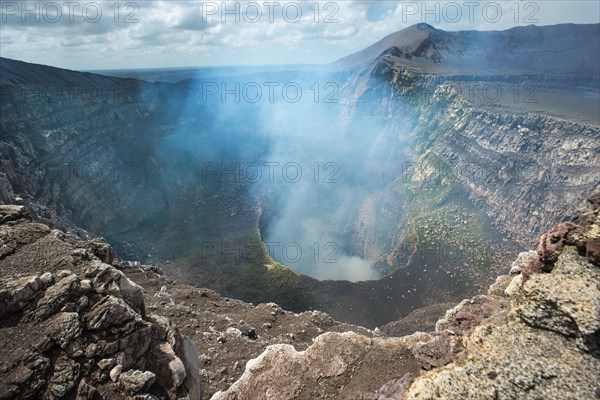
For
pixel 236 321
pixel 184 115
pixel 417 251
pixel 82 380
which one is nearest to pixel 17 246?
pixel 82 380

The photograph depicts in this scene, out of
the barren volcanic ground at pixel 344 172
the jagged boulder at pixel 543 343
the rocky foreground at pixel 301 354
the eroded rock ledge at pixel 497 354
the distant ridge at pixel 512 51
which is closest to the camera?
the jagged boulder at pixel 543 343

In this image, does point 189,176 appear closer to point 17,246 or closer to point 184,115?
point 184,115

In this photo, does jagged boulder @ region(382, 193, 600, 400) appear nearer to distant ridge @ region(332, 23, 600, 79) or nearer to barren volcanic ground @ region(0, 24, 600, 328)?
barren volcanic ground @ region(0, 24, 600, 328)

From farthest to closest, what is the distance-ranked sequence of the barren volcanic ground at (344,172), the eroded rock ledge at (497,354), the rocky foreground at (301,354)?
the barren volcanic ground at (344,172) < the rocky foreground at (301,354) < the eroded rock ledge at (497,354)

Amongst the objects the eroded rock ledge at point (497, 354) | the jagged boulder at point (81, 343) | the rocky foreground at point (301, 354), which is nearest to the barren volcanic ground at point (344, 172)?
the rocky foreground at point (301, 354)

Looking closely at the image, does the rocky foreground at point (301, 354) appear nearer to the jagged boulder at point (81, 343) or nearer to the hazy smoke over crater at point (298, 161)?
the jagged boulder at point (81, 343)

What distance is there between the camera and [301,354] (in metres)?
15.7

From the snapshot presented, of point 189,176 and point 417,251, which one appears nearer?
point 417,251

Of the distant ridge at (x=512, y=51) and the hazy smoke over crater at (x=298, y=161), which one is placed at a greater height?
the distant ridge at (x=512, y=51)

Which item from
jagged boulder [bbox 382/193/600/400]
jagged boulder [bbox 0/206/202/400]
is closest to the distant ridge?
jagged boulder [bbox 382/193/600/400]

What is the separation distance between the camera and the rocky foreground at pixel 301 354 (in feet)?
35.0

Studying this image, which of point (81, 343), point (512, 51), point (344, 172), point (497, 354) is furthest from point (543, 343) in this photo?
point (512, 51)

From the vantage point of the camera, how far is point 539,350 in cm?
1116

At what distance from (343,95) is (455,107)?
38.8 metres
